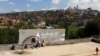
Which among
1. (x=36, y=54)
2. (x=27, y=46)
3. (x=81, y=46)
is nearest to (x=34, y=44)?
(x=27, y=46)

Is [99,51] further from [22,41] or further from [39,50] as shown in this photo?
[22,41]

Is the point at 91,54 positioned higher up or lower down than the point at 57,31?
lower down

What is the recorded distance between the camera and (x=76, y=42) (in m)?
36.8

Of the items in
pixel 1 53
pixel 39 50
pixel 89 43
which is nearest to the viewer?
pixel 1 53

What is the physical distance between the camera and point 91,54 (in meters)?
30.0

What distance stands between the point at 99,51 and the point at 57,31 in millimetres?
6550

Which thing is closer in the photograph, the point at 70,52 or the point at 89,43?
the point at 70,52

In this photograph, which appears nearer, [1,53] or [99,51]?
[1,53]

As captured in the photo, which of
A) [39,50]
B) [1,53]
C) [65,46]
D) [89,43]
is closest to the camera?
[1,53]

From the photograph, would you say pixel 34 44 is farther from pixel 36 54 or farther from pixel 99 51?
pixel 99 51

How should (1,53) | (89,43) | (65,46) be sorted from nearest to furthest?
(1,53)
(65,46)
(89,43)

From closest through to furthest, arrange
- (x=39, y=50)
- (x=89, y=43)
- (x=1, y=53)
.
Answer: (x=1, y=53), (x=39, y=50), (x=89, y=43)

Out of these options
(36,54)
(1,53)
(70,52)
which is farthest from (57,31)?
(1,53)

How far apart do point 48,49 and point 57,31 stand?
4066mm
